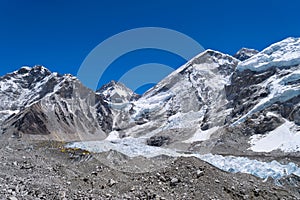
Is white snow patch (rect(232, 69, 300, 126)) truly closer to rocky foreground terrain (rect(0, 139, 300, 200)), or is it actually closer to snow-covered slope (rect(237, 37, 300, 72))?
snow-covered slope (rect(237, 37, 300, 72))

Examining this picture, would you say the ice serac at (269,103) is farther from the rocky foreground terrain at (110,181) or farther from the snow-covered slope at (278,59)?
the rocky foreground terrain at (110,181)

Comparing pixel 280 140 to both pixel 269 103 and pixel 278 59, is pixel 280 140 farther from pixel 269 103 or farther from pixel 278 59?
pixel 278 59

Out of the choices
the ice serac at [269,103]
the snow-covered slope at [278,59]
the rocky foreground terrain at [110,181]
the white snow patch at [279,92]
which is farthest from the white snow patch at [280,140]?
the rocky foreground terrain at [110,181]

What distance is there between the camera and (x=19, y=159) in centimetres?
2386

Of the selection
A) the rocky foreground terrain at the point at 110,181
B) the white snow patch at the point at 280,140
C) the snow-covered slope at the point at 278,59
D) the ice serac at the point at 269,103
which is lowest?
the rocky foreground terrain at the point at 110,181

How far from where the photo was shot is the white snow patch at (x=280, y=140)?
9455 centimetres

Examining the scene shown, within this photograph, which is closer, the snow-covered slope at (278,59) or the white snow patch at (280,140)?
the white snow patch at (280,140)

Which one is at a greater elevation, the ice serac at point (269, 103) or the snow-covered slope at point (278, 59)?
the snow-covered slope at point (278, 59)

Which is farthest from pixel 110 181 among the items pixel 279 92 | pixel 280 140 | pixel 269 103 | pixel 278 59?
pixel 278 59

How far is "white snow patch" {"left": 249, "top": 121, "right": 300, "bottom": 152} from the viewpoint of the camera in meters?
94.6

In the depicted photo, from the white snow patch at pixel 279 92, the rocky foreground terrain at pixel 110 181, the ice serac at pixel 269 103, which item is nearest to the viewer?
the rocky foreground terrain at pixel 110 181

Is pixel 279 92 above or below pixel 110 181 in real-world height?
above

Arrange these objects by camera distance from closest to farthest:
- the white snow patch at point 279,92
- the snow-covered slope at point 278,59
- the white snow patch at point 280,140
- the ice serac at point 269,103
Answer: the white snow patch at point 280,140, the ice serac at point 269,103, the white snow patch at point 279,92, the snow-covered slope at point 278,59

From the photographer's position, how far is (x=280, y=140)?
104 metres
